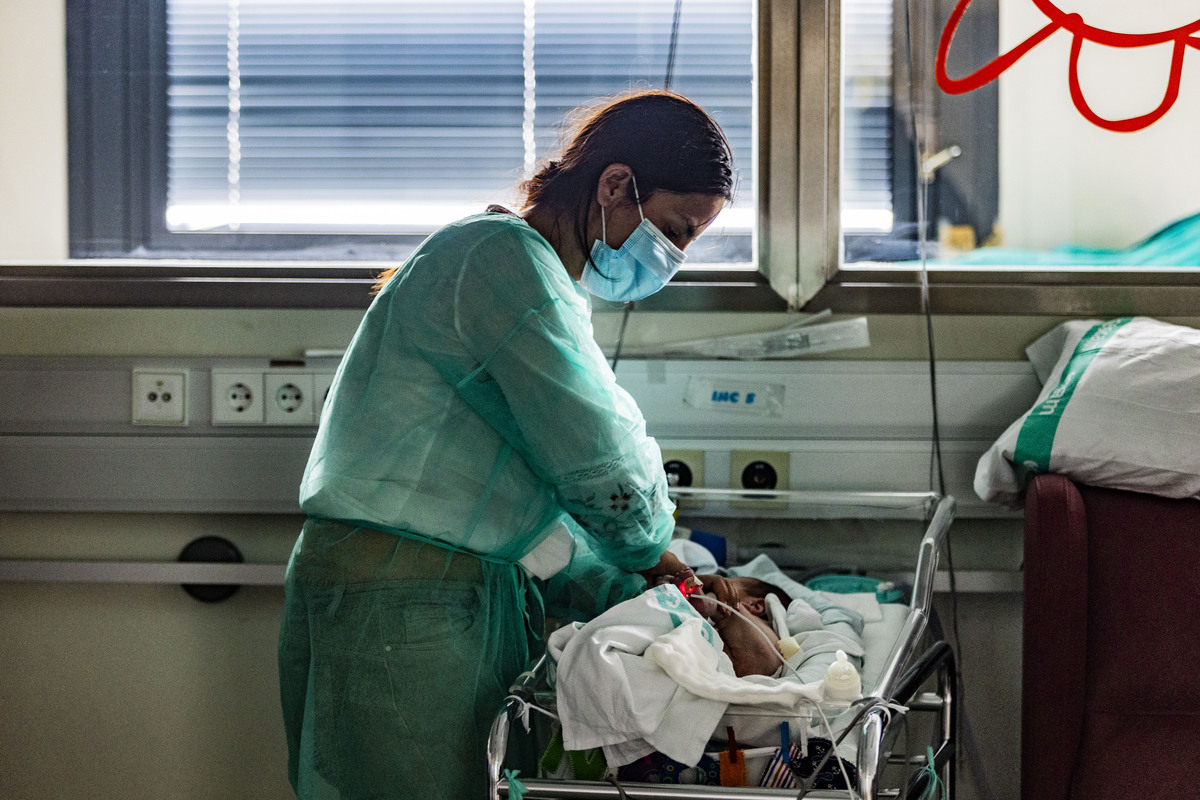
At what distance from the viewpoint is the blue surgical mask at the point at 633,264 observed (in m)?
1.41

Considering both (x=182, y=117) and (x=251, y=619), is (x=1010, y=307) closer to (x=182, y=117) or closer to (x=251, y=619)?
(x=251, y=619)

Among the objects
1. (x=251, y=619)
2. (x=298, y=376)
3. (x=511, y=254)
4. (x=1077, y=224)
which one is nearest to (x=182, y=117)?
(x=298, y=376)

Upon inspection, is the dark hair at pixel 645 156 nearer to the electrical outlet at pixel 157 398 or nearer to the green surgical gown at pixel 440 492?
the green surgical gown at pixel 440 492

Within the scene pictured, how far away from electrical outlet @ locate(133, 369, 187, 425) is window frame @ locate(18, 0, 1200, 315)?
0.17m

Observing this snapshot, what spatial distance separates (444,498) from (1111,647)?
1.06 m

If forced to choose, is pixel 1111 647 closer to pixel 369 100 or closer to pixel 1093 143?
pixel 1093 143

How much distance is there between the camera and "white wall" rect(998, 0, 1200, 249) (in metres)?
1.95

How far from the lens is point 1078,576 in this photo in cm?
151

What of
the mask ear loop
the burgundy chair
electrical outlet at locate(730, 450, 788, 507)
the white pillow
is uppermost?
the mask ear loop

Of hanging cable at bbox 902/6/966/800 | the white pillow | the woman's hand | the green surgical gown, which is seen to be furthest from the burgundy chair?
the green surgical gown

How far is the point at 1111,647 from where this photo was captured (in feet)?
4.95

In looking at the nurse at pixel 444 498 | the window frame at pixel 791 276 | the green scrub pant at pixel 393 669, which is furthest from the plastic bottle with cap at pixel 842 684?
the window frame at pixel 791 276

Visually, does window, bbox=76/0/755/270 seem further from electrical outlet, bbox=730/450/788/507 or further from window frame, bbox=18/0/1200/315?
electrical outlet, bbox=730/450/788/507

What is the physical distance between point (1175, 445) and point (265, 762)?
71.0 inches
